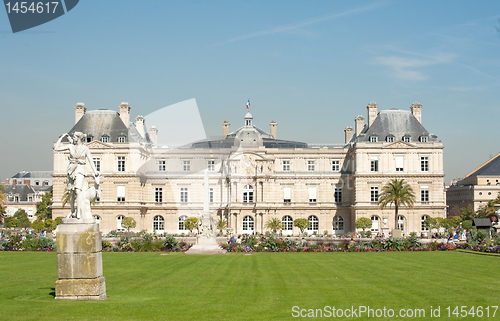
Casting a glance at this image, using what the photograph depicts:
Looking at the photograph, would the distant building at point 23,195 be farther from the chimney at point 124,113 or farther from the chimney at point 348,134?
the chimney at point 348,134

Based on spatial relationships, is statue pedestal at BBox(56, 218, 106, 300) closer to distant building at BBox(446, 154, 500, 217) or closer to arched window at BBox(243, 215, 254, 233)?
arched window at BBox(243, 215, 254, 233)

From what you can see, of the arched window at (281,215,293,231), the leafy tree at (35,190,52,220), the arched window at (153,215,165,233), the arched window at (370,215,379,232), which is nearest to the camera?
the arched window at (370,215,379,232)

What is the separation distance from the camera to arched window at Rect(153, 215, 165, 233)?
2820 inches

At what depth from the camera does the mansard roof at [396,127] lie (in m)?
69.0

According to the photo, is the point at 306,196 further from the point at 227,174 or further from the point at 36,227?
the point at 36,227

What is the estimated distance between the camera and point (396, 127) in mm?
69500

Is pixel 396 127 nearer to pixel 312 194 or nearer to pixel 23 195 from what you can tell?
pixel 312 194

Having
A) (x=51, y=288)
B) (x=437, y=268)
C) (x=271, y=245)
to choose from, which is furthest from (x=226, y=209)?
(x=51, y=288)

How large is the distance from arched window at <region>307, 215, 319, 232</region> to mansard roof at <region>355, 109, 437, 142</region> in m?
12.0

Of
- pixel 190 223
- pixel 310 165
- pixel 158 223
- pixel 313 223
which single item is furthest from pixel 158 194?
pixel 313 223

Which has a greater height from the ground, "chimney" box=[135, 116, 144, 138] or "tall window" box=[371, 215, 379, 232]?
"chimney" box=[135, 116, 144, 138]

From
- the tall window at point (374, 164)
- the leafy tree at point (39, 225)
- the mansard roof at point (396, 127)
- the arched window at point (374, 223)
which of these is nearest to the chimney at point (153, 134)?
the leafy tree at point (39, 225)

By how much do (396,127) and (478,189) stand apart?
121 ft

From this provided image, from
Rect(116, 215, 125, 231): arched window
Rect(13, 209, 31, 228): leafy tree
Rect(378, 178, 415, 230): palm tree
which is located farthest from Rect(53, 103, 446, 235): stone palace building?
Rect(13, 209, 31, 228): leafy tree
